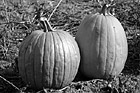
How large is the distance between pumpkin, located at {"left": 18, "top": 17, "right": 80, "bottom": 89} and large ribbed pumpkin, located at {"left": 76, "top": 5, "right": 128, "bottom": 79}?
284mm

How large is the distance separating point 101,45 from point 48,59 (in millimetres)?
848

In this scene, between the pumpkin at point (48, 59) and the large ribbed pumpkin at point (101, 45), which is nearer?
the pumpkin at point (48, 59)

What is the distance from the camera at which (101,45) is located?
4457mm

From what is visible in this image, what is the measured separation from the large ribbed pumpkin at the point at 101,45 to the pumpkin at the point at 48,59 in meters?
0.28

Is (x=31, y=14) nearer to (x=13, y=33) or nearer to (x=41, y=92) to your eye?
(x=13, y=33)

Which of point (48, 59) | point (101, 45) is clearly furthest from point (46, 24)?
point (101, 45)

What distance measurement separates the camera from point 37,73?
415 centimetres

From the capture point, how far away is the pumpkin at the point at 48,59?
4121 millimetres

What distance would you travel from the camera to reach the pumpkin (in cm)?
412

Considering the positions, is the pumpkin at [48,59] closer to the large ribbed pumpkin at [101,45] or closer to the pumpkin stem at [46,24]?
the pumpkin stem at [46,24]

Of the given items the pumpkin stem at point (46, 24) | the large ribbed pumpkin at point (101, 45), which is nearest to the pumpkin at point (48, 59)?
the pumpkin stem at point (46, 24)

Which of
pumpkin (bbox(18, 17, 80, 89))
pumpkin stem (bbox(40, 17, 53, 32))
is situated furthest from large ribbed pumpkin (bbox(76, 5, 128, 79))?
pumpkin stem (bbox(40, 17, 53, 32))

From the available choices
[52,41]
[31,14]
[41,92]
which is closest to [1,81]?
[41,92]

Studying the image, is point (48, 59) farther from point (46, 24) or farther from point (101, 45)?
point (101, 45)
